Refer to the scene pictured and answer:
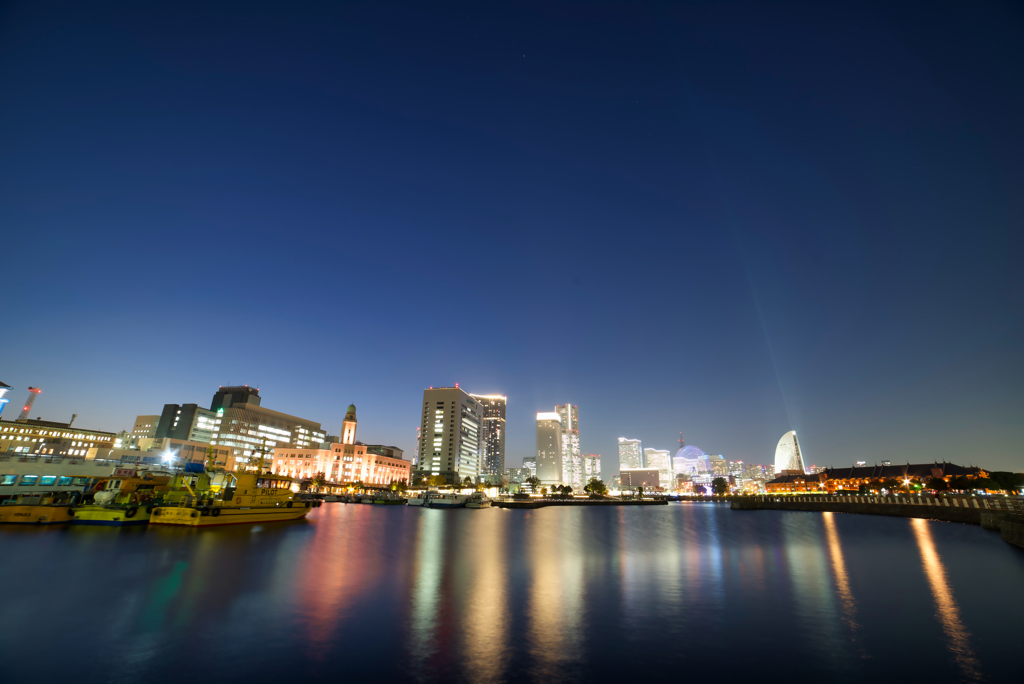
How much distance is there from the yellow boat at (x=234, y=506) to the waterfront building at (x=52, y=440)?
86752 mm

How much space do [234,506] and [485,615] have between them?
42973 mm

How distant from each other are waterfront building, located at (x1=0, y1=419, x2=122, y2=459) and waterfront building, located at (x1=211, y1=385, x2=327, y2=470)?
31314mm

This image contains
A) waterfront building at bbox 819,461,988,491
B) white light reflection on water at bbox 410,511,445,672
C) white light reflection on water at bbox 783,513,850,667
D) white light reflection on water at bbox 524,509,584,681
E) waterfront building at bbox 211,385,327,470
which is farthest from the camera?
waterfront building at bbox 211,385,327,470

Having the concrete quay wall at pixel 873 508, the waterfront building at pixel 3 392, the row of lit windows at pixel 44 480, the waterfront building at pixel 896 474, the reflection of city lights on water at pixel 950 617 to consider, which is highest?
the waterfront building at pixel 3 392

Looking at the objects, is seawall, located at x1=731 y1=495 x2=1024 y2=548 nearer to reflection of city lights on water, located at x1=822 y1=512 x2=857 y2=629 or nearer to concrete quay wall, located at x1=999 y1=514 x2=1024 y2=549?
concrete quay wall, located at x1=999 y1=514 x2=1024 y2=549

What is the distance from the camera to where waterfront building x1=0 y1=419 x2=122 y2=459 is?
120 meters

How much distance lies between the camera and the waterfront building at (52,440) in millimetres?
120125

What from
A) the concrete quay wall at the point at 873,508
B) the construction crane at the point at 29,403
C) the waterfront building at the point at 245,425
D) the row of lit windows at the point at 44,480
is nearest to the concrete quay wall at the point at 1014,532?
the concrete quay wall at the point at 873,508

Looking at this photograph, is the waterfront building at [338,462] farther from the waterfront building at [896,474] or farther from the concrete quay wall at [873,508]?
the waterfront building at [896,474]

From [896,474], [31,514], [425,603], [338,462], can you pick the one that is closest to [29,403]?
[338,462]

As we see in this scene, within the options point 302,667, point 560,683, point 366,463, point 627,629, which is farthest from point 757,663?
point 366,463

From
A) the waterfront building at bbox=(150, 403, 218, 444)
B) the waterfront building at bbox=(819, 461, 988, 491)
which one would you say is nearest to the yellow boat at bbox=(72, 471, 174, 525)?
the waterfront building at bbox=(150, 403, 218, 444)

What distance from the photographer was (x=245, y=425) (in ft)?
575

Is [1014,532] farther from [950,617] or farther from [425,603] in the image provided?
[425,603]
